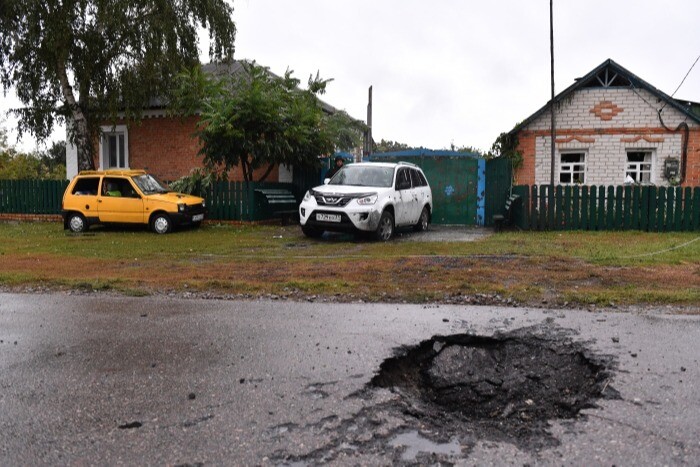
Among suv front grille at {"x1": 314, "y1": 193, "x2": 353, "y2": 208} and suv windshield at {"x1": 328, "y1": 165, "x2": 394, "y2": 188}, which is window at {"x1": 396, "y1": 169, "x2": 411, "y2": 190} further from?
suv front grille at {"x1": 314, "y1": 193, "x2": 353, "y2": 208}

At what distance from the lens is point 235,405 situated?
3906 mm

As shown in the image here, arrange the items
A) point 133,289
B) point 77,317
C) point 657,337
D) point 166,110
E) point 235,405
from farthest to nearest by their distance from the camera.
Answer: point 166,110, point 133,289, point 77,317, point 657,337, point 235,405

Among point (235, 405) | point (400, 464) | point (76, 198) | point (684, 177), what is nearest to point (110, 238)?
point (76, 198)

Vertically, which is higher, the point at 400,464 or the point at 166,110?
the point at 166,110

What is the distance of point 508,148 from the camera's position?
78.1ft

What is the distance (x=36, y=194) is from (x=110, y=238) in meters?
7.97

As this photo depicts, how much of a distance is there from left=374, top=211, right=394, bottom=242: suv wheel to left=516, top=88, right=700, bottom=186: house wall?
35.1ft

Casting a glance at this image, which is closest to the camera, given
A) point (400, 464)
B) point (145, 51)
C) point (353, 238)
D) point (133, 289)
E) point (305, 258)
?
point (400, 464)

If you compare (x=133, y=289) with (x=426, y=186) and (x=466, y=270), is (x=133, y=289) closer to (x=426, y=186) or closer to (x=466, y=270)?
(x=466, y=270)

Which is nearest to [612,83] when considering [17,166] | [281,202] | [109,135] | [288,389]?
[281,202]

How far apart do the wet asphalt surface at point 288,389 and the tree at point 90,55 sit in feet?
50.2

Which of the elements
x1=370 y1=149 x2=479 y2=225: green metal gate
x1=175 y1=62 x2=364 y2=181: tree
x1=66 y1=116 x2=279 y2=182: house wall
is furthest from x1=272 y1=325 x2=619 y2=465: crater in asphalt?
x1=66 y1=116 x2=279 y2=182: house wall

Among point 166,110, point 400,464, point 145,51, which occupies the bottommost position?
point 400,464

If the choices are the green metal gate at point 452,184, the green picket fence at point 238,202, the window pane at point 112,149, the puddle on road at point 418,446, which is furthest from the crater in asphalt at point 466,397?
the window pane at point 112,149
